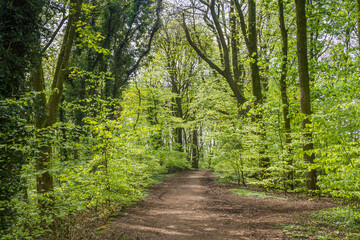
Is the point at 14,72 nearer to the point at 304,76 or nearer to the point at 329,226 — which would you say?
the point at 329,226

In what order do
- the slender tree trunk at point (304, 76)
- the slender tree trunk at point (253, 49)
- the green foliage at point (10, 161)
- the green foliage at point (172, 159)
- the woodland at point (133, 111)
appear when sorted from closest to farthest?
the green foliage at point (10, 161) → the woodland at point (133, 111) → the slender tree trunk at point (304, 76) → the slender tree trunk at point (253, 49) → the green foliage at point (172, 159)

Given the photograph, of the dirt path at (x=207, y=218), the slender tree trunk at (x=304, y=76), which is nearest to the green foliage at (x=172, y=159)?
the dirt path at (x=207, y=218)

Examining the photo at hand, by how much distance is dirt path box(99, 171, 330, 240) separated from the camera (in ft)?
17.3

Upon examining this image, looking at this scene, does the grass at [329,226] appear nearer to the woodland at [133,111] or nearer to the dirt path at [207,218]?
the woodland at [133,111]

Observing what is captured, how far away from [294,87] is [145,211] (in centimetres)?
786

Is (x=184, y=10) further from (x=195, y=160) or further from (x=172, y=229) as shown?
(x=195, y=160)

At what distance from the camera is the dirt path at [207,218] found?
17.3ft

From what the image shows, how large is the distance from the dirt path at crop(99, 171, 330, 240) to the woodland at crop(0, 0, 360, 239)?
2.47 ft

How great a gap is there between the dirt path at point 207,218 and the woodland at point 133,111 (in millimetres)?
753

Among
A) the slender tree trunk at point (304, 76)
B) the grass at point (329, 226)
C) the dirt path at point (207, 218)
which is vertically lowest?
the dirt path at point (207, 218)

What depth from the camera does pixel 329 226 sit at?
16.4 feet

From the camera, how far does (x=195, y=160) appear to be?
28828 mm

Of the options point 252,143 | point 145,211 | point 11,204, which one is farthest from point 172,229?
point 252,143

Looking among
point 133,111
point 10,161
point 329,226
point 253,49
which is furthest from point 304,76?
point 10,161
